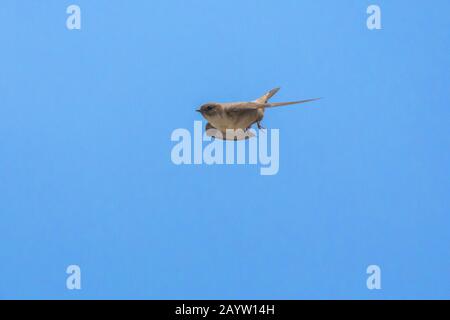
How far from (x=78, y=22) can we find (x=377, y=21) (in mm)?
1061

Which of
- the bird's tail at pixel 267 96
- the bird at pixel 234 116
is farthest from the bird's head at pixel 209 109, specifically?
the bird's tail at pixel 267 96

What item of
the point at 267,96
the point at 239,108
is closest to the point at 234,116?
the point at 239,108

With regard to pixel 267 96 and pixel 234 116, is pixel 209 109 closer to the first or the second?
pixel 234 116

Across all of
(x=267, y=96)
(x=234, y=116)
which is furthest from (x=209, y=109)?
(x=267, y=96)

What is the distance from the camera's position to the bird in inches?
95.9

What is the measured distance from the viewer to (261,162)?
2.71 metres

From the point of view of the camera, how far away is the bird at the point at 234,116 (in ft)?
7.99

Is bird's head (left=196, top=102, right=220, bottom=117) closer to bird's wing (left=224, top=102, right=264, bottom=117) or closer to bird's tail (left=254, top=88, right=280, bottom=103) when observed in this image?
bird's wing (left=224, top=102, right=264, bottom=117)

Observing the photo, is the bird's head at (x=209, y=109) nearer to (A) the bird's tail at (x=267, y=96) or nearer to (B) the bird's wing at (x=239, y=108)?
(B) the bird's wing at (x=239, y=108)

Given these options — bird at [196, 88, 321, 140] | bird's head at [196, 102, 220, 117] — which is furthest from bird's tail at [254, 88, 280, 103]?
bird's head at [196, 102, 220, 117]

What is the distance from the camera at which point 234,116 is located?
2.44 metres
